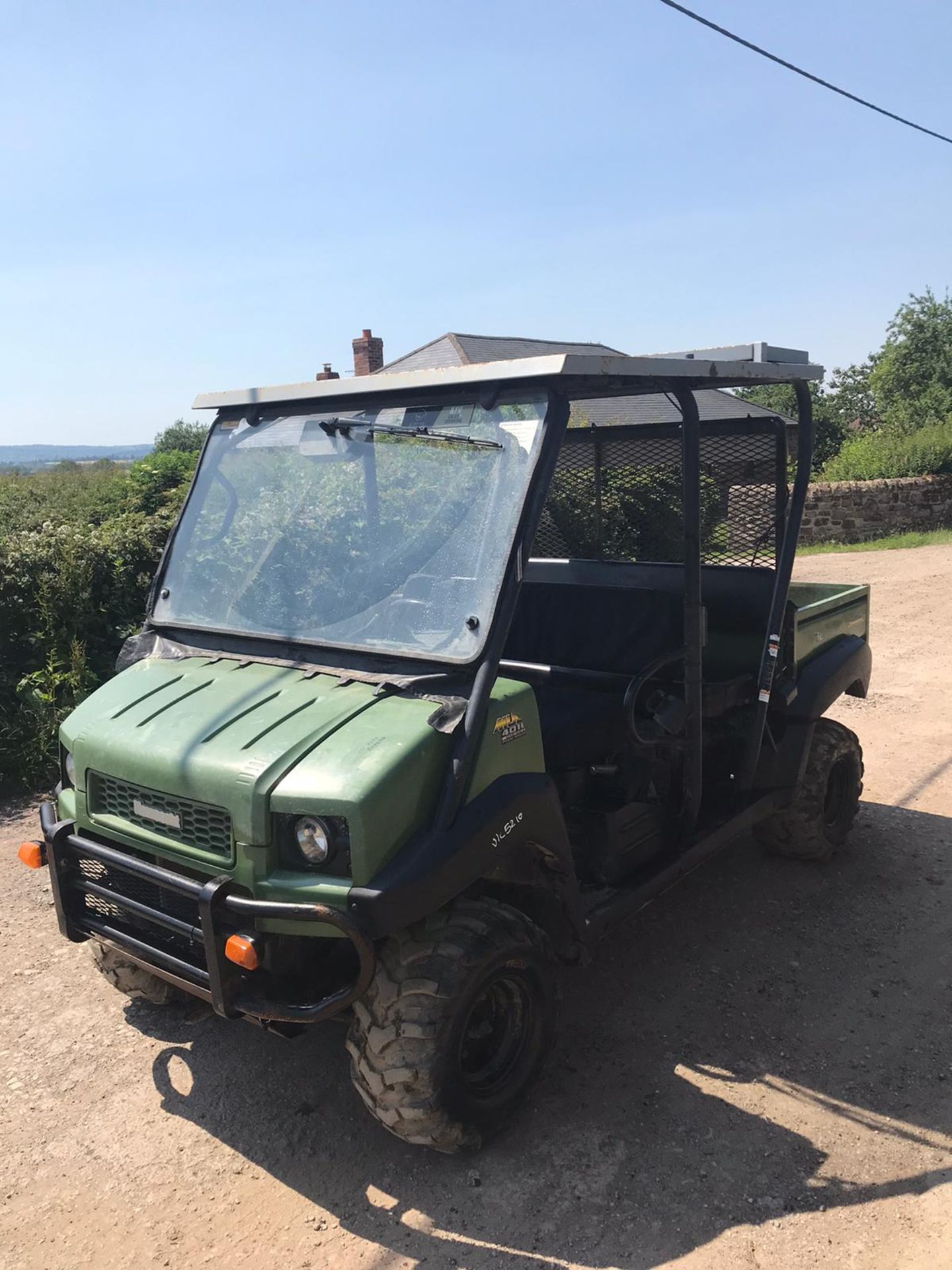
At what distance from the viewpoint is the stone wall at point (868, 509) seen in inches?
749

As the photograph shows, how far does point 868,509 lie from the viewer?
1934 centimetres

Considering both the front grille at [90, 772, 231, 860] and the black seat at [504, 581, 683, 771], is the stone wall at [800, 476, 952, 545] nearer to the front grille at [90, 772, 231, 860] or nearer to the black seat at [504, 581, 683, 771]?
the black seat at [504, 581, 683, 771]

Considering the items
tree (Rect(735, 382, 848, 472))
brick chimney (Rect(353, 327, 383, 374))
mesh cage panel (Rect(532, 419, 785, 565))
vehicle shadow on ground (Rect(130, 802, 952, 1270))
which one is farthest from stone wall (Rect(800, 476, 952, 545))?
vehicle shadow on ground (Rect(130, 802, 952, 1270))

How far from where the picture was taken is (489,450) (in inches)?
122

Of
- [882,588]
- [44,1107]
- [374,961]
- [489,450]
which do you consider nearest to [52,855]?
[44,1107]

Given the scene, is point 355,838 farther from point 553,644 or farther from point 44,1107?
point 553,644

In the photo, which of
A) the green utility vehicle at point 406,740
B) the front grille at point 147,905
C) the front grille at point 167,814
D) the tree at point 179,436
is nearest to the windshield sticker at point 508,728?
the green utility vehicle at point 406,740

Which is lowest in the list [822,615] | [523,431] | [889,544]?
[889,544]

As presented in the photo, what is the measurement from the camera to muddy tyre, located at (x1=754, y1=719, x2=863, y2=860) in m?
4.79

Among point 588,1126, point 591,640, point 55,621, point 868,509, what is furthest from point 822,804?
point 868,509

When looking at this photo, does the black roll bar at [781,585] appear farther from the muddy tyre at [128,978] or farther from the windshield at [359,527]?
the muddy tyre at [128,978]

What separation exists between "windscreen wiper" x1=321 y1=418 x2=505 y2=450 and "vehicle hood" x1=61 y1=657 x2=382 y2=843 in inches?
33.1

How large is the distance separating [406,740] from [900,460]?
20.8 m

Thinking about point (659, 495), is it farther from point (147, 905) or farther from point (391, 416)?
point (147, 905)
